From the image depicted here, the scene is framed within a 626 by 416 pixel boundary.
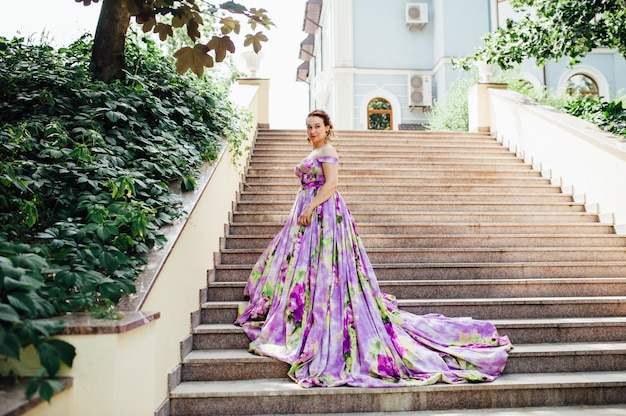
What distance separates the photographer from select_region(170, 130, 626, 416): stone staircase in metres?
2.97

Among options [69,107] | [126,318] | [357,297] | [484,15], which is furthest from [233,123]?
[484,15]

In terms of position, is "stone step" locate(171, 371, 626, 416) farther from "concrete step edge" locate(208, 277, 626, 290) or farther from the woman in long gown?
"concrete step edge" locate(208, 277, 626, 290)

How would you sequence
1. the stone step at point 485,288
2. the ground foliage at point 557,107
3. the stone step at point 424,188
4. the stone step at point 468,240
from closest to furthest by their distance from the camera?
the stone step at point 485,288, the stone step at point 468,240, the stone step at point 424,188, the ground foliage at point 557,107

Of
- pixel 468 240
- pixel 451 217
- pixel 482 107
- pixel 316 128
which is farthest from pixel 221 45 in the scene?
pixel 482 107

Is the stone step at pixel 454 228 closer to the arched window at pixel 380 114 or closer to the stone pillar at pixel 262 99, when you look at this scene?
the stone pillar at pixel 262 99

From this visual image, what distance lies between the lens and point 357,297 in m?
3.32

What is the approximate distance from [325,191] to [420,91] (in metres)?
13.7

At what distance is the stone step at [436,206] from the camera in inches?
216

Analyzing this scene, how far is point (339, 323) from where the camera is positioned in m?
3.21

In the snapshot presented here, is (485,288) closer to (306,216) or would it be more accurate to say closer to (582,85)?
(306,216)

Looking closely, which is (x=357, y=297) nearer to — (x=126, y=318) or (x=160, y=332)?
(x=160, y=332)

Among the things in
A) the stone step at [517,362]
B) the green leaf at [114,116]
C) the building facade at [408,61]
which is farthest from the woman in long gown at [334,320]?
the building facade at [408,61]

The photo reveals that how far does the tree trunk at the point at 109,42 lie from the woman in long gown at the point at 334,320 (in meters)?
2.14

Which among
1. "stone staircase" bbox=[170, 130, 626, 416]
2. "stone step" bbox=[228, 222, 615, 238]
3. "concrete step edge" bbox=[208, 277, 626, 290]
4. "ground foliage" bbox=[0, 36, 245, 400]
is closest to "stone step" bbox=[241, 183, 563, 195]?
"stone staircase" bbox=[170, 130, 626, 416]
